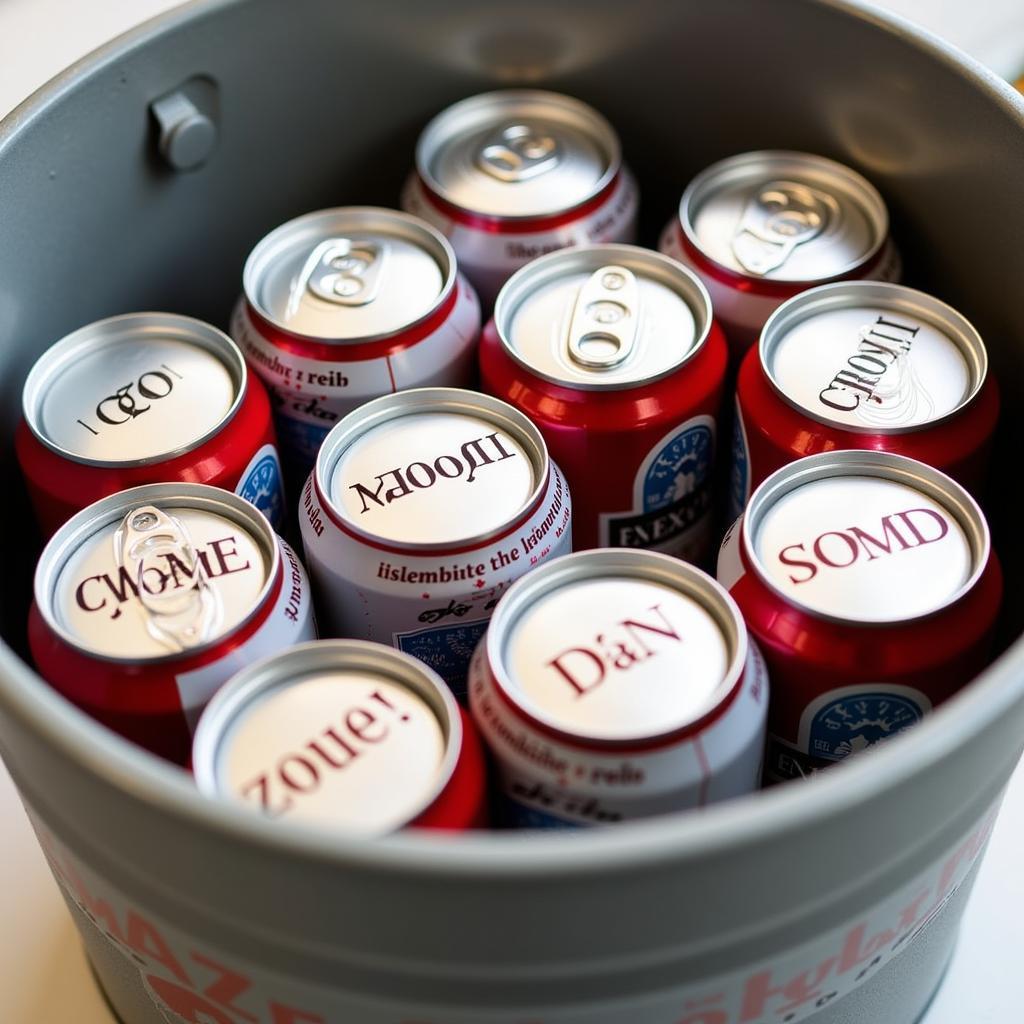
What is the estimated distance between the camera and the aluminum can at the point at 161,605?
2.28ft

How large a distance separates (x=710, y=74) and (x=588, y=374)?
0.34m

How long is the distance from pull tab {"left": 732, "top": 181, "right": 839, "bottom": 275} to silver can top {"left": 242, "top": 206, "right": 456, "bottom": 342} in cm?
23

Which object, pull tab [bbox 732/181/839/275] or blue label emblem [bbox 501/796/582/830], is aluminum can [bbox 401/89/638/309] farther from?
blue label emblem [bbox 501/796/582/830]

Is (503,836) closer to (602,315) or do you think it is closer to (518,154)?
→ (602,315)

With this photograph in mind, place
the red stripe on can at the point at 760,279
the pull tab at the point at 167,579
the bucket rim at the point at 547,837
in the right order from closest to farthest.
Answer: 1. the bucket rim at the point at 547,837
2. the pull tab at the point at 167,579
3. the red stripe on can at the point at 760,279

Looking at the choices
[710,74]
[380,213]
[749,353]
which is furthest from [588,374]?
[710,74]

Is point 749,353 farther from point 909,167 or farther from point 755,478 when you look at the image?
point 909,167

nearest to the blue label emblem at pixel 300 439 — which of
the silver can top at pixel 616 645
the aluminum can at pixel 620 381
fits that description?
the aluminum can at pixel 620 381

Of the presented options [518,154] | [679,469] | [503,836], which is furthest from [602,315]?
[503,836]

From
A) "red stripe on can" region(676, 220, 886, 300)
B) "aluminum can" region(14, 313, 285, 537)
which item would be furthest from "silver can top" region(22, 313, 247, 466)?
"red stripe on can" region(676, 220, 886, 300)

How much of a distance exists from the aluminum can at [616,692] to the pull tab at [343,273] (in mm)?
311

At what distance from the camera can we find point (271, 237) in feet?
3.16

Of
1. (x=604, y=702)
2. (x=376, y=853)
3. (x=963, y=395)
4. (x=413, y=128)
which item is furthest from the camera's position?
(x=413, y=128)

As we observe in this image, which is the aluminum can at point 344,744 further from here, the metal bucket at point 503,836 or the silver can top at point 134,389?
the silver can top at point 134,389
